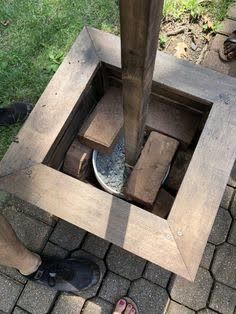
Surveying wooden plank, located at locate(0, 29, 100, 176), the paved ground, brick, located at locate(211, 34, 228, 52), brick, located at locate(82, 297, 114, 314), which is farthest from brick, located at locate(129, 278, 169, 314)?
brick, located at locate(211, 34, 228, 52)

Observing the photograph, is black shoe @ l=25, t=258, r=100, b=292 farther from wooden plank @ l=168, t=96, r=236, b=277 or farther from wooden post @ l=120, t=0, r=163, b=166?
wooden post @ l=120, t=0, r=163, b=166

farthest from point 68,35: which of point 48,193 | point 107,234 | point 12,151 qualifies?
point 107,234

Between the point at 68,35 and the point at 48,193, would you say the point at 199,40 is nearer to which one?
the point at 68,35

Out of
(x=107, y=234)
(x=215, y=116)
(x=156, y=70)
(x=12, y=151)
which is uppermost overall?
(x=156, y=70)

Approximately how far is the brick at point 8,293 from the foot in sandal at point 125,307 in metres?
0.58

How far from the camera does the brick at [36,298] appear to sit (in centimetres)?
229

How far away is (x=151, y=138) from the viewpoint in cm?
209

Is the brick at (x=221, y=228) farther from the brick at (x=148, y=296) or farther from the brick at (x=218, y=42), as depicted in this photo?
the brick at (x=218, y=42)

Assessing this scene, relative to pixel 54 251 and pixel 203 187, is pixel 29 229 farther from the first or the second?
pixel 203 187

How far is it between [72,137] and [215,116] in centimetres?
78

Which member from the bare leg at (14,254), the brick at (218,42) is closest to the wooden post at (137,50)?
the bare leg at (14,254)

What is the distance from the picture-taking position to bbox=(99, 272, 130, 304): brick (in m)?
2.31

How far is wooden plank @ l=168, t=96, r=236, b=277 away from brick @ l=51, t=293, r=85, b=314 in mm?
899

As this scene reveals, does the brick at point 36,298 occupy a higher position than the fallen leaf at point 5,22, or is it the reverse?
the fallen leaf at point 5,22
